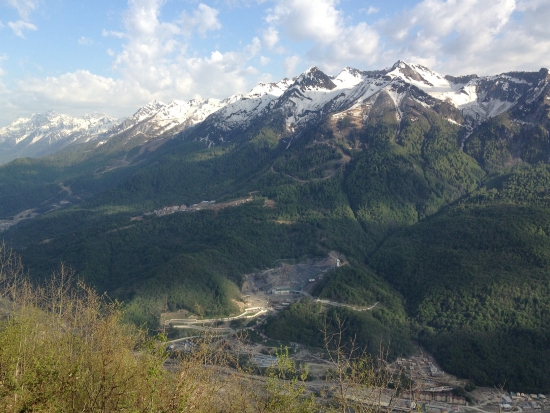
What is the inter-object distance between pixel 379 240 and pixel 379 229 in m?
4.96

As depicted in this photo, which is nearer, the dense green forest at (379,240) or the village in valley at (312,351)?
the village in valley at (312,351)

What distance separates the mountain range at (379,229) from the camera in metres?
73.2

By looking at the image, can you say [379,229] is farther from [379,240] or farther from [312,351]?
[312,351]

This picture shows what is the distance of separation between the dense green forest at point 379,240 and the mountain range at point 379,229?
0.40 m

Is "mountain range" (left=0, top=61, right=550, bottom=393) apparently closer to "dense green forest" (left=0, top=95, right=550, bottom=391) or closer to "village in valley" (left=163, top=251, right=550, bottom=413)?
"dense green forest" (left=0, top=95, right=550, bottom=391)

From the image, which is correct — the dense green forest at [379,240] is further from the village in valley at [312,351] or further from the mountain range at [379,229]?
the village in valley at [312,351]

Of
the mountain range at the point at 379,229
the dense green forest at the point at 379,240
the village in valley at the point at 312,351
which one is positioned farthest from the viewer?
the mountain range at the point at 379,229

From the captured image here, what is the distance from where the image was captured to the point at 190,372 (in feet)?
68.0

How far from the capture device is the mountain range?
73188mm

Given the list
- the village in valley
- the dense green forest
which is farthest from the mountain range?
the village in valley

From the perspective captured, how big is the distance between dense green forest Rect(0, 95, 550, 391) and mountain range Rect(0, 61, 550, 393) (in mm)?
396

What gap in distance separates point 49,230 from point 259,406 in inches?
5587

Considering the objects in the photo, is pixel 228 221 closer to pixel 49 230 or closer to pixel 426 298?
pixel 426 298

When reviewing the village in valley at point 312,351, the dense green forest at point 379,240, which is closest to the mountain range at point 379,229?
the dense green forest at point 379,240
